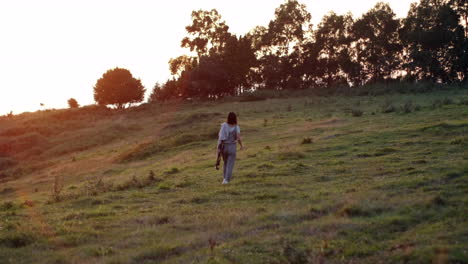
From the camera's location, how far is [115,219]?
45.5 ft

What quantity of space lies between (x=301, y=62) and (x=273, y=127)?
5850cm

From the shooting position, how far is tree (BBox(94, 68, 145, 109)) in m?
99.9

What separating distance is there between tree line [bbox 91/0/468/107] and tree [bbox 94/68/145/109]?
23cm

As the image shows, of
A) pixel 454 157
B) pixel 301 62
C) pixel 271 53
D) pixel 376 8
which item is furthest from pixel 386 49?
pixel 454 157

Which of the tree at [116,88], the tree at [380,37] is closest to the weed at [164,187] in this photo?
the tree at [380,37]

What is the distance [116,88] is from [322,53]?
143 ft

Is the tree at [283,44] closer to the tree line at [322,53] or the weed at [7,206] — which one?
the tree line at [322,53]

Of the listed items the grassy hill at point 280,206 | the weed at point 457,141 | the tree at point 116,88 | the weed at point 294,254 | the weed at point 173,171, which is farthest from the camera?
the tree at point 116,88

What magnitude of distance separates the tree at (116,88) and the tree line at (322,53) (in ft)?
0.76

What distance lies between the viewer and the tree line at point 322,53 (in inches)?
3061

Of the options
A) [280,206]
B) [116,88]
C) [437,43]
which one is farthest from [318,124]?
[116,88]

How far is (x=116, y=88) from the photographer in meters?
99.8

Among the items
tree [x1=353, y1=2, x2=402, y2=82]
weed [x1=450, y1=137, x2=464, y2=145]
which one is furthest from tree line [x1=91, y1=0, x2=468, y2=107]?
weed [x1=450, y1=137, x2=464, y2=145]

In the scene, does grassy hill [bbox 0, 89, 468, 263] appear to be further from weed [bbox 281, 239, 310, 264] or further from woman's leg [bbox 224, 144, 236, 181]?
woman's leg [bbox 224, 144, 236, 181]
